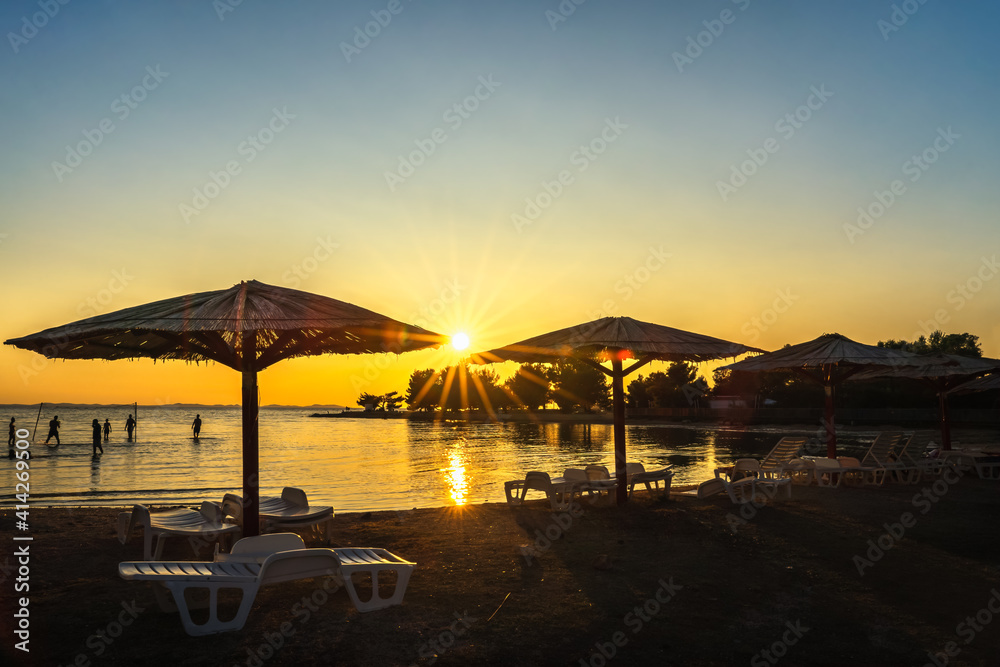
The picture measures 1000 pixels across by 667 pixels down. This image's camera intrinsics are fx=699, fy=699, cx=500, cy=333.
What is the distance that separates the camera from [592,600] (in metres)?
5.99

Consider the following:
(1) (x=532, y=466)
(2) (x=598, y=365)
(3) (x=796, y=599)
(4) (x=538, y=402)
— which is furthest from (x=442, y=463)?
(4) (x=538, y=402)

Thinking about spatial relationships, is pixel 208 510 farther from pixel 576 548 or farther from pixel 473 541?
pixel 576 548

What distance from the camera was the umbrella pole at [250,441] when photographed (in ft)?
24.4

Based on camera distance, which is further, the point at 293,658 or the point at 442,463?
the point at 442,463

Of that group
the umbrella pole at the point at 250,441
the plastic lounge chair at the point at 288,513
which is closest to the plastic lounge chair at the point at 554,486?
the plastic lounge chair at the point at 288,513

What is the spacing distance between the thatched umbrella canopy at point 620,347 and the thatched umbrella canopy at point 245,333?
9.93 ft

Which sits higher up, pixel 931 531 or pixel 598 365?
pixel 598 365

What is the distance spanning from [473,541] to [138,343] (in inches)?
192

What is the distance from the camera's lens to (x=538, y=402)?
12706 cm

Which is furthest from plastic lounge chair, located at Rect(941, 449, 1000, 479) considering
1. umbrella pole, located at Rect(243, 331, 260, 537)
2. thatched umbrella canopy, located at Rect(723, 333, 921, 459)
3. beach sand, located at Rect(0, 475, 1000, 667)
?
umbrella pole, located at Rect(243, 331, 260, 537)

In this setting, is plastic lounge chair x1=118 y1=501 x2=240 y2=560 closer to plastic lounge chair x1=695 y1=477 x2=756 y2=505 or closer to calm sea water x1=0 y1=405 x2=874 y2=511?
calm sea water x1=0 y1=405 x2=874 y2=511

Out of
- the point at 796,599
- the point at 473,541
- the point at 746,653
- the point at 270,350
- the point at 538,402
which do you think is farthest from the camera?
the point at 538,402

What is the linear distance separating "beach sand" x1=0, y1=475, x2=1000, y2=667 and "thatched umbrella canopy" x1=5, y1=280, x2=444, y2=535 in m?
2.14

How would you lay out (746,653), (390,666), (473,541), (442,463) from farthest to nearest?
1. (442,463)
2. (473,541)
3. (746,653)
4. (390,666)
